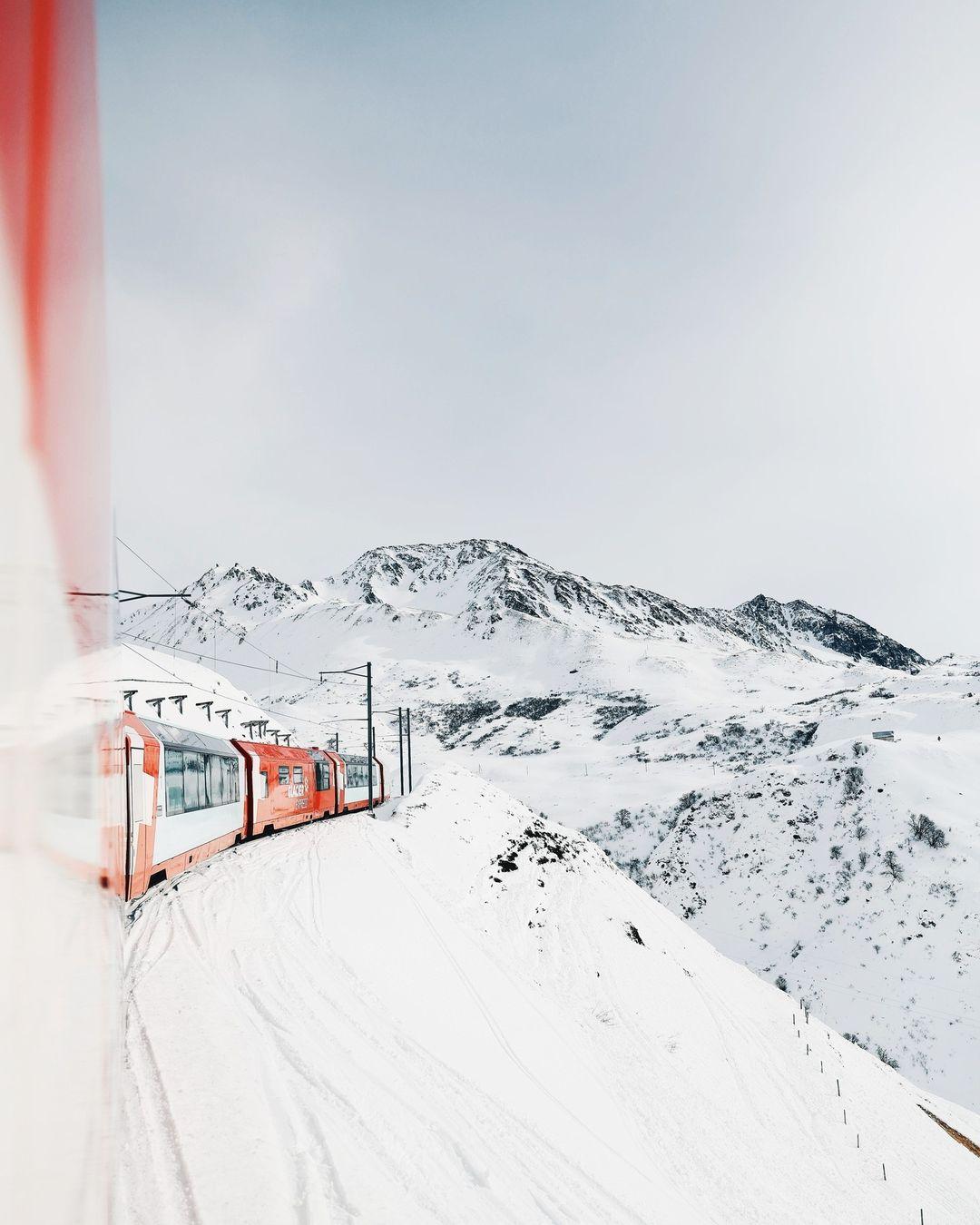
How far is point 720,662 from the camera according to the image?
122m

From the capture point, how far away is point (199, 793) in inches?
565

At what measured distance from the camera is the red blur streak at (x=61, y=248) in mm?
812

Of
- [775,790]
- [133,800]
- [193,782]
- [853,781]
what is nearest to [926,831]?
[853,781]

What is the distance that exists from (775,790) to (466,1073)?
126 feet

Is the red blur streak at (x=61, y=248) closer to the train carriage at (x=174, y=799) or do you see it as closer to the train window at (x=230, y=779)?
the train carriage at (x=174, y=799)

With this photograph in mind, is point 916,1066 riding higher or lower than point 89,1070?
lower

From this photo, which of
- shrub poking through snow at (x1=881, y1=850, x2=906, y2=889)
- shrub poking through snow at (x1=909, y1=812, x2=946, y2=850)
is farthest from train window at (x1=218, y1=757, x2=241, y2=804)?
shrub poking through snow at (x1=909, y1=812, x2=946, y2=850)

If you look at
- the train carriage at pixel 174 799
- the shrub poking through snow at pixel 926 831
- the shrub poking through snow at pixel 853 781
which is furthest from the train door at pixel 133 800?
the shrub poking through snow at pixel 853 781

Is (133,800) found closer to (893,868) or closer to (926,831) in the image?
(893,868)

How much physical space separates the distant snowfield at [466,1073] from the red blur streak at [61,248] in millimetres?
6226

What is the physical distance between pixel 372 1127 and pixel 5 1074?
7.43 m

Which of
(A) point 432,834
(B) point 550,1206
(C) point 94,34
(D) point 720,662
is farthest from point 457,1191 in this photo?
(D) point 720,662

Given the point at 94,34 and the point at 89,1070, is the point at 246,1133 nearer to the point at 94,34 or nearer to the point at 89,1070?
the point at 89,1070

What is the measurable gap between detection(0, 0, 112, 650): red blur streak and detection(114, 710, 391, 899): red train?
1296mm
